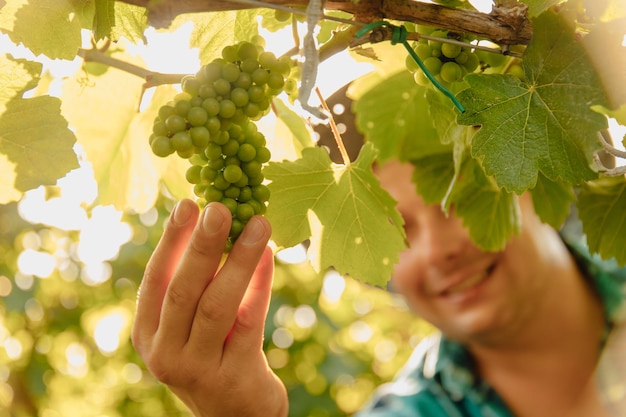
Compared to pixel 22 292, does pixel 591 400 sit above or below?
above

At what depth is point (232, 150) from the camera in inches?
30.3

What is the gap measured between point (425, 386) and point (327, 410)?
225 cm

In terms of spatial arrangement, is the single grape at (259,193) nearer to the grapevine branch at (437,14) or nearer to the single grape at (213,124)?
the single grape at (213,124)

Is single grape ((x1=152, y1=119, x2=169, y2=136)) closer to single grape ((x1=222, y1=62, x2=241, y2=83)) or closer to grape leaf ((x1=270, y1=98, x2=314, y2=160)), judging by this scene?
single grape ((x1=222, y1=62, x2=241, y2=83))

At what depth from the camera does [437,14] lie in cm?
66

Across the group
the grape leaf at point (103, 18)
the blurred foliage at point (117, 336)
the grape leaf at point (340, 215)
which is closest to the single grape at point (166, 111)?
the grape leaf at point (103, 18)

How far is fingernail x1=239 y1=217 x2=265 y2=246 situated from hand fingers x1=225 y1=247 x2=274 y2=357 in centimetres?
23

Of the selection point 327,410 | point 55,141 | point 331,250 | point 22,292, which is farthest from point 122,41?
point 327,410

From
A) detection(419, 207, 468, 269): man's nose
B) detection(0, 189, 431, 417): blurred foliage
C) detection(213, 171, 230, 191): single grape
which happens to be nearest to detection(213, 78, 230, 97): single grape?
detection(213, 171, 230, 191): single grape

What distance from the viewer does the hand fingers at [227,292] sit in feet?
2.58

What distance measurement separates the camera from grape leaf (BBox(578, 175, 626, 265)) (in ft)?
3.08

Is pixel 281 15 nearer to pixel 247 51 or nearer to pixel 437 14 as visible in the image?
pixel 247 51

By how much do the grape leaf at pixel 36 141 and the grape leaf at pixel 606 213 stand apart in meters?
0.69

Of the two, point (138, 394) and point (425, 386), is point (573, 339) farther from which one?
point (138, 394)
